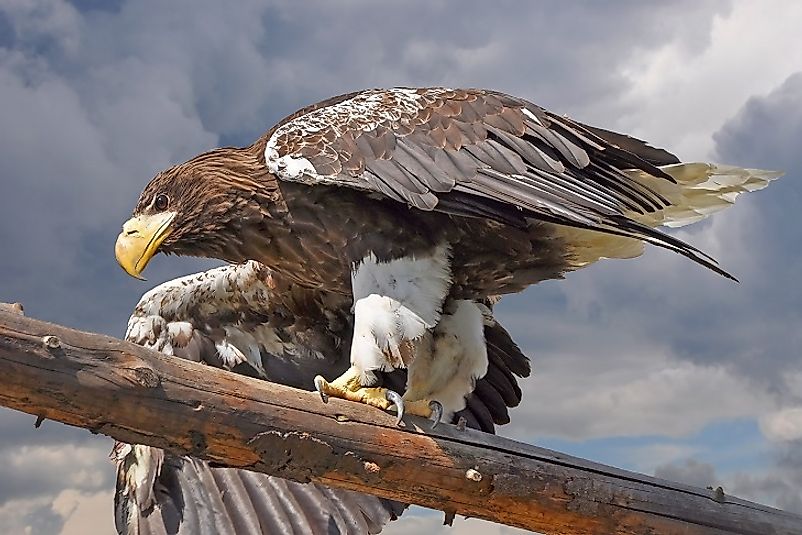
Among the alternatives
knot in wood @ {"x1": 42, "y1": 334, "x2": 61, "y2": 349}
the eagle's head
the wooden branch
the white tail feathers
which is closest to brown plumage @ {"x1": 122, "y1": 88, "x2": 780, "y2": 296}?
the eagle's head

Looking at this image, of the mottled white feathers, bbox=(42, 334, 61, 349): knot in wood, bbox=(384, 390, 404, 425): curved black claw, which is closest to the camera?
bbox=(42, 334, 61, 349): knot in wood

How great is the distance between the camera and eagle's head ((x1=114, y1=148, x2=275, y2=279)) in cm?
362

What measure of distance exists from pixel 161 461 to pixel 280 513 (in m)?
0.58

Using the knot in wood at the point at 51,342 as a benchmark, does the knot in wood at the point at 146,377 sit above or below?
above

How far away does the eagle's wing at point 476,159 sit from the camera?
3271 millimetres

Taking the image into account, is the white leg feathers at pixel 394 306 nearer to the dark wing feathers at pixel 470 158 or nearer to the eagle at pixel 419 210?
the eagle at pixel 419 210

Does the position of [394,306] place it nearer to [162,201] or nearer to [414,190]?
[414,190]

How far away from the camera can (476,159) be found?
11.2ft

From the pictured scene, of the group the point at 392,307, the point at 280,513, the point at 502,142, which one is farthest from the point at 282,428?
the point at 280,513

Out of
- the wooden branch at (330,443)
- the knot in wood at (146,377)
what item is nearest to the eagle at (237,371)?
the wooden branch at (330,443)

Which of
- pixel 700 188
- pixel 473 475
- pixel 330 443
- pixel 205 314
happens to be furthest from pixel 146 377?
pixel 700 188

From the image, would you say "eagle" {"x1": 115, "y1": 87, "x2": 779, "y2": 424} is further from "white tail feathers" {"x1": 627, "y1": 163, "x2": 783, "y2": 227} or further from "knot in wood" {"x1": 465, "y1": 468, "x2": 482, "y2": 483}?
"knot in wood" {"x1": 465, "y1": 468, "x2": 482, "y2": 483}

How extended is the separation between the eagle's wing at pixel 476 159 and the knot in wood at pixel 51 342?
1.11 m

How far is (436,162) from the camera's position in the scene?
3396 millimetres
